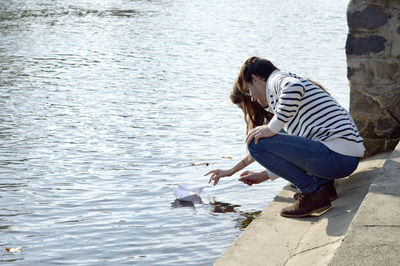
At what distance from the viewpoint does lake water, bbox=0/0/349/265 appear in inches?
201

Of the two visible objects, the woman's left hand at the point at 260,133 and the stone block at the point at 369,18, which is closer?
the woman's left hand at the point at 260,133

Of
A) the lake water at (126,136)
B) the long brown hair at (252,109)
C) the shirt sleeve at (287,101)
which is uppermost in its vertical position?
the shirt sleeve at (287,101)

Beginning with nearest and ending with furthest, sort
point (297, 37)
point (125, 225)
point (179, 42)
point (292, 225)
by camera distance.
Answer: point (292, 225)
point (125, 225)
point (179, 42)
point (297, 37)

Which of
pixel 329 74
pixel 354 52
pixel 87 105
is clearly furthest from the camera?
pixel 329 74

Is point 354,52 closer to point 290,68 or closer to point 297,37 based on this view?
point 290,68

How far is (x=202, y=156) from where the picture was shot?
735 centimetres

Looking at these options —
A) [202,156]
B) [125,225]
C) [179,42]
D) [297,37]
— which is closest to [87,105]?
[202,156]

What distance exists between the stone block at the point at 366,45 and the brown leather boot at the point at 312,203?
4.84 feet

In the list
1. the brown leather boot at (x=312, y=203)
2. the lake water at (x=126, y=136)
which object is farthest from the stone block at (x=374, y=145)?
the brown leather boot at (x=312, y=203)

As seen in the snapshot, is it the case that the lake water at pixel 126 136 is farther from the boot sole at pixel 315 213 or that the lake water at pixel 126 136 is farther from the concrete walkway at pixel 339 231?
the boot sole at pixel 315 213

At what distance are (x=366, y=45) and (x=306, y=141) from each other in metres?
1.46

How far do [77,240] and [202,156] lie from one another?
256 centimetres

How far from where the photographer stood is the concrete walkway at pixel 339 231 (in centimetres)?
333

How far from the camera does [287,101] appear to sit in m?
4.52
